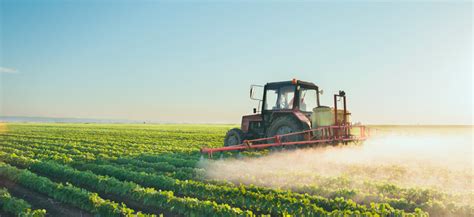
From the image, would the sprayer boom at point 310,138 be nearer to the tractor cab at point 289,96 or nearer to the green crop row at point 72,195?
the tractor cab at point 289,96

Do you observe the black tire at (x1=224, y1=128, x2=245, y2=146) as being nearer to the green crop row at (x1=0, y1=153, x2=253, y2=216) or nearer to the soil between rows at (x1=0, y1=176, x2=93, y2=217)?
the green crop row at (x1=0, y1=153, x2=253, y2=216)

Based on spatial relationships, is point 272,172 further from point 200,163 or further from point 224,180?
point 200,163

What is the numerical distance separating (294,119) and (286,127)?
40 centimetres

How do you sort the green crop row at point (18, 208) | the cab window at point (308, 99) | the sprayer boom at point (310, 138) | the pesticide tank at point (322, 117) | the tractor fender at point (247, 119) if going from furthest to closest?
the tractor fender at point (247, 119), the cab window at point (308, 99), the pesticide tank at point (322, 117), the sprayer boom at point (310, 138), the green crop row at point (18, 208)

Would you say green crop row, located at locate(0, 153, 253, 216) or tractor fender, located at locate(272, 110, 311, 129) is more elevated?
tractor fender, located at locate(272, 110, 311, 129)

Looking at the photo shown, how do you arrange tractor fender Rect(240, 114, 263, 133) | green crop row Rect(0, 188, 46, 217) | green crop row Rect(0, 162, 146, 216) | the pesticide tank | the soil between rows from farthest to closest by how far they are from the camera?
tractor fender Rect(240, 114, 263, 133), the pesticide tank, the soil between rows, green crop row Rect(0, 162, 146, 216), green crop row Rect(0, 188, 46, 217)

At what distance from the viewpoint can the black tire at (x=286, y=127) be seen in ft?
36.5

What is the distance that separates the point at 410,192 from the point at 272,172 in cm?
310

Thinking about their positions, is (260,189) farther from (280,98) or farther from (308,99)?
(308,99)

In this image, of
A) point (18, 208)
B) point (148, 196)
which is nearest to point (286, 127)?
point (148, 196)

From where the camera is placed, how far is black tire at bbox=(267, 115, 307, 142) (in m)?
11.1

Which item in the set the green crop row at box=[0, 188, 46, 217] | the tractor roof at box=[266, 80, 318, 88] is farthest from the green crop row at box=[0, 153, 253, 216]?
the tractor roof at box=[266, 80, 318, 88]

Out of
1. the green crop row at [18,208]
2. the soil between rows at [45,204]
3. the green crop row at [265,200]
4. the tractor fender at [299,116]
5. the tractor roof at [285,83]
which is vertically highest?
the tractor roof at [285,83]

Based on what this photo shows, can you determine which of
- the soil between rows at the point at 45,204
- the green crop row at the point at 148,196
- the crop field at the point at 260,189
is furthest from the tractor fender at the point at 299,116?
the soil between rows at the point at 45,204
